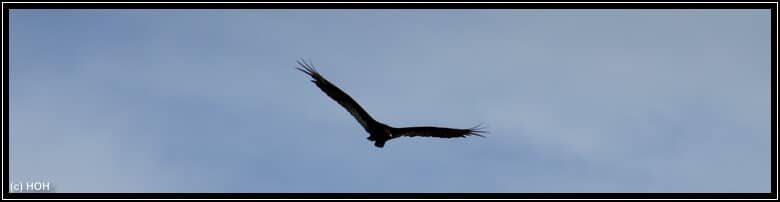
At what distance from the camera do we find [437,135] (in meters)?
25.6
